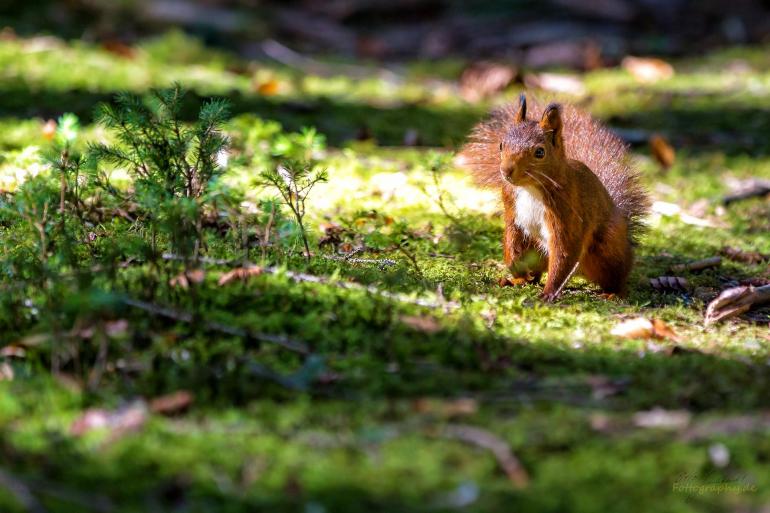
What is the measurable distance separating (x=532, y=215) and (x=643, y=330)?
2.88 ft

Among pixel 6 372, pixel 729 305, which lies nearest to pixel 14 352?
pixel 6 372

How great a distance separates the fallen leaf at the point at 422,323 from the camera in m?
3.09

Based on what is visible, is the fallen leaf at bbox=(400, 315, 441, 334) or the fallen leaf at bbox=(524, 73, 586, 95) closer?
the fallen leaf at bbox=(400, 315, 441, 334)

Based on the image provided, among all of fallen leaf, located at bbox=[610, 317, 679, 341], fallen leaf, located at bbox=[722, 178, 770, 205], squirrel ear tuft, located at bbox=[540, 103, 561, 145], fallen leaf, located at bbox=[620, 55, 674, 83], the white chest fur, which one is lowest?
fallen leaf, located at bbox=[610, 317, 679, 341]

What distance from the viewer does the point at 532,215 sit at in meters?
4.06

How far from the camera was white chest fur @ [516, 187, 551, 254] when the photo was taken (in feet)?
13.2

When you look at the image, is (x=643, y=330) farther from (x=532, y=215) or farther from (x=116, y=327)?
(x=116, y=327)

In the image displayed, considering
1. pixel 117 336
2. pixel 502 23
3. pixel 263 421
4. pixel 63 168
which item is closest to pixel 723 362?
pixel 263 421

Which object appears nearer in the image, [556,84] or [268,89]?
[268,89]

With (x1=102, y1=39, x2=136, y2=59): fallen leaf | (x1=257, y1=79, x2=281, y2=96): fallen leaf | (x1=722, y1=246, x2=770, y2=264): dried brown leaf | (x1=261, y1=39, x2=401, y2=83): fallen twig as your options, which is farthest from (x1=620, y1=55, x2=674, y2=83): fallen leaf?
(x1=102, y1=39, x2=136, y2=59): fallen leaf

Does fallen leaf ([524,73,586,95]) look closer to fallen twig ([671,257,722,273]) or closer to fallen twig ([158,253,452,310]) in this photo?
fallen twig ([671,257,722,273])

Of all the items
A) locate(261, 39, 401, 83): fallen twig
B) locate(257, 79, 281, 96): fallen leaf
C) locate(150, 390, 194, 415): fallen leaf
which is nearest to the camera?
locate(150, 390, 194, 415): fallen leaf

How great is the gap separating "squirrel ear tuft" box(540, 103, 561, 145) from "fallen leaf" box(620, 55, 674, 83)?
5041mm

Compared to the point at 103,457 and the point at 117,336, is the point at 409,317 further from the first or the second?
the point at 103,457
